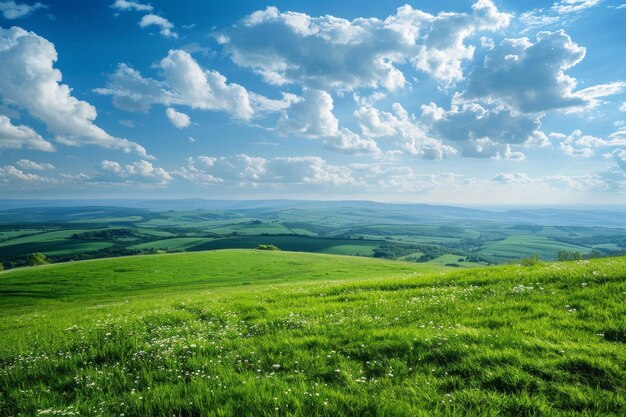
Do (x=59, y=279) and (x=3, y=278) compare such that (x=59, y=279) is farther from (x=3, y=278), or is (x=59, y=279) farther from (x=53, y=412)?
(x=53, y=412)

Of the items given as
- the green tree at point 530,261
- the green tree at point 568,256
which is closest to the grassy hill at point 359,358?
the green tree at point 530,261

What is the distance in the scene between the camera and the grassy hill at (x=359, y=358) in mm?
5125

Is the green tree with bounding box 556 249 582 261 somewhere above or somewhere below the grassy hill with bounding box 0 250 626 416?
below

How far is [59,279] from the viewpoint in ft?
285

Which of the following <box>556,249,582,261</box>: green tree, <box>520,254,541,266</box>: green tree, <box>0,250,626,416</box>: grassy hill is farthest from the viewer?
<box>556,249,582,261</box>: green tree

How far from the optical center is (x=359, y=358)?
7188mm

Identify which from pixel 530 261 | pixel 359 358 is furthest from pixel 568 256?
pixel 359 358

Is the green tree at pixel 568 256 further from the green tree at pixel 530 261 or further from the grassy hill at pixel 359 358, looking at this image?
the grassy hill at pixel 359 358

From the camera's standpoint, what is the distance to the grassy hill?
5125mm

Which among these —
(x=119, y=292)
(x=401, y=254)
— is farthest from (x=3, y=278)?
(x=401, y=254)

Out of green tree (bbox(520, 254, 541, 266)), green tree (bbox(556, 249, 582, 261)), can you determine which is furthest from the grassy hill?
green tree (bbox(556, 249, 582, 261))

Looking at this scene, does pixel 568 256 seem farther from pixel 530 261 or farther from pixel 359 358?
pixel 359 358

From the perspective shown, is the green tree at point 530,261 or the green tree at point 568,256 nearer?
the green tree at point 530,261

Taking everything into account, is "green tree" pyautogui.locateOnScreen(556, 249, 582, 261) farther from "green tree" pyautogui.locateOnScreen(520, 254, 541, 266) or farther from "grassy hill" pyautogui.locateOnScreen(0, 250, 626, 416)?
"grassy hill" pyautogui.locateOnScreen(0, 250, 626, 416)
